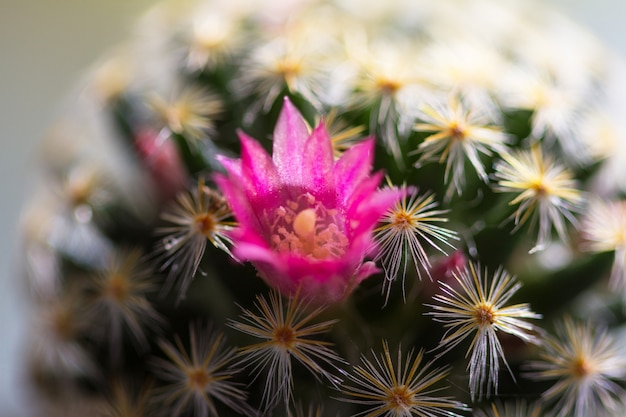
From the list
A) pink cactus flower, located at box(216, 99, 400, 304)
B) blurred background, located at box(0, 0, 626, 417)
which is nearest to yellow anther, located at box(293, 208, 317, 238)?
pink cactus flower, located at box(216, 99, 400, 304)

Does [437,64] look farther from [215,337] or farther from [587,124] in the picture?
[215,337]

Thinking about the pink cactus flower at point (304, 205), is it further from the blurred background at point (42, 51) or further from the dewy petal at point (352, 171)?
the blurred background at point (42, 51)

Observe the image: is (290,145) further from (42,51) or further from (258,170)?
(42,51)

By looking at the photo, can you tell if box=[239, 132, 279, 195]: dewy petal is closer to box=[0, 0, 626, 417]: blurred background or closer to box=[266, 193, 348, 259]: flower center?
box=[266, 193, 348, 259]: flower center

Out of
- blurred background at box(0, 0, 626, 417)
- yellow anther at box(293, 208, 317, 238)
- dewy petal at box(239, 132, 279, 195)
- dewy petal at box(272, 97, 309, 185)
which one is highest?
blurred background at box(0, 0, 626, 417)

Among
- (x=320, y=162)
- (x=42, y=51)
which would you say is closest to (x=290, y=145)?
(x=320, y=162)

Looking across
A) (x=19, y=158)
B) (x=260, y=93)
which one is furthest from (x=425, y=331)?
(x=19, y=158)

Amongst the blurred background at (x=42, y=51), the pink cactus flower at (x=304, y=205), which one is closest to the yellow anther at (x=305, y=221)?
the pink cactus flower at (x=304, y=205)
